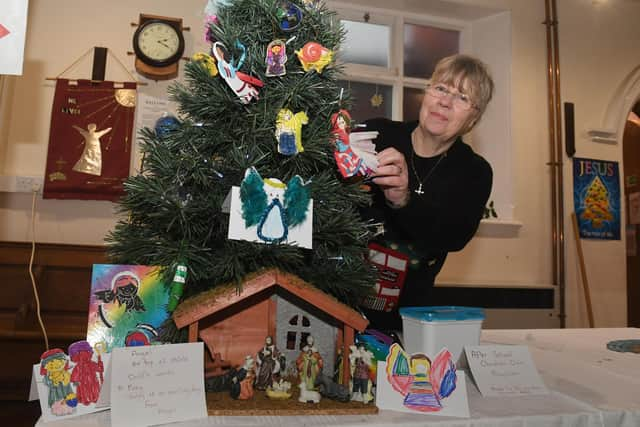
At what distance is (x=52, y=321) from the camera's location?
2197mm

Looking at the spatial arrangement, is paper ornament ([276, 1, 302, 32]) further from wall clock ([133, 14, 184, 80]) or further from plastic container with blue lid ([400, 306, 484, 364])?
wall clock ([133, 14, 184, 80])

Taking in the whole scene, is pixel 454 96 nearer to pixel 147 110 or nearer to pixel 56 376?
pixel 56 376

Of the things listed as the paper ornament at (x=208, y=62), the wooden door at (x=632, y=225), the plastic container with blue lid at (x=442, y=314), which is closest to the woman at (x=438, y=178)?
the plastic container with blue lid at (x=442, y=314)

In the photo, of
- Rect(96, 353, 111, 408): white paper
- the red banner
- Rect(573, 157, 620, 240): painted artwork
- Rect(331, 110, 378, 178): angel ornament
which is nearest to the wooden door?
Rect(573, 157, 620, 240): painted artwork

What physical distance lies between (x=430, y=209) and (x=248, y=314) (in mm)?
430

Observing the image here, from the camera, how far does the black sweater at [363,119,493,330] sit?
38.9 inches

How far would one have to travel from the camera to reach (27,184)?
2.52 m

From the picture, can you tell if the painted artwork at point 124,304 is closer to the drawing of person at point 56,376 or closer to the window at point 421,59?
the drawing of person at point 56,376

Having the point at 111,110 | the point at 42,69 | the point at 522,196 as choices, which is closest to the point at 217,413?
the point at 111,110

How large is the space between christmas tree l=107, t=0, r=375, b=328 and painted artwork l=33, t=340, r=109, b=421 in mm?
149

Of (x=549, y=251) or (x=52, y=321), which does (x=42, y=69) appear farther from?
(x=549, y=251)

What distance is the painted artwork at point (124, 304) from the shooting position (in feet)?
2.33

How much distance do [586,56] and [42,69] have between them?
11.6ft

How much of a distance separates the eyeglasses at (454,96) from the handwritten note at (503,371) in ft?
1.95
